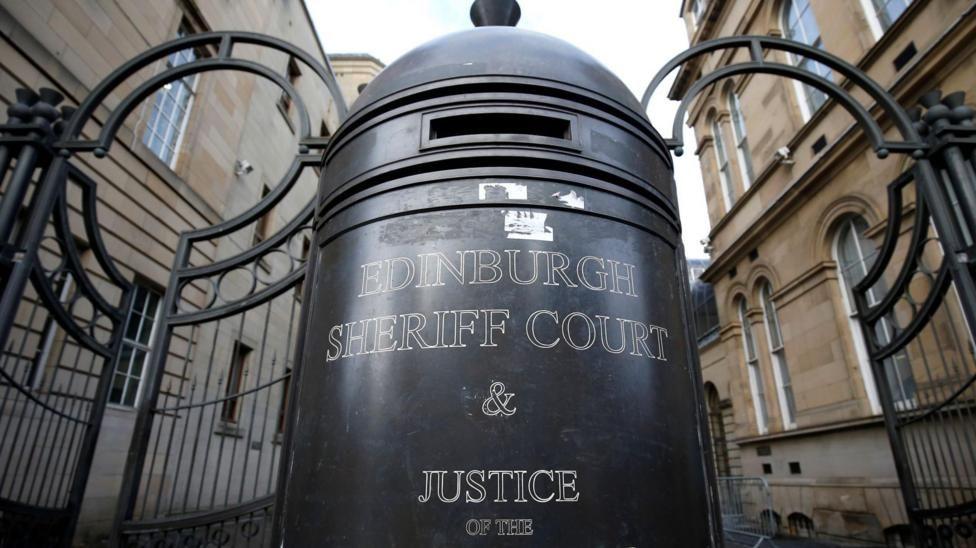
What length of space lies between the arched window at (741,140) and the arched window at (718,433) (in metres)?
7.24

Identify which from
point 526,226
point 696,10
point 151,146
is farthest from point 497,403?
point 696,10

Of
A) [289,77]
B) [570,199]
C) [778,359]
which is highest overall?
[289,77]

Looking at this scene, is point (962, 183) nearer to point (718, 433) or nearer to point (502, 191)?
point (502, 191)

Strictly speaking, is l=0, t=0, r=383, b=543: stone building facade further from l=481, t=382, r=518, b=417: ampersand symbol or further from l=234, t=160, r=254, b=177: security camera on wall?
l=481, t=382, r=518, b=417: ampersand symbol

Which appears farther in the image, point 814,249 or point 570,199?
point 814,249

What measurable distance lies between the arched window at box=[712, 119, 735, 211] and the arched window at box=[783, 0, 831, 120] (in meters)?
3.80

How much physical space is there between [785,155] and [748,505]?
9042 mm

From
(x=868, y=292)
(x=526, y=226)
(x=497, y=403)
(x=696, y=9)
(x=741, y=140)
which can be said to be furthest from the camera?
(x=696, y=9)

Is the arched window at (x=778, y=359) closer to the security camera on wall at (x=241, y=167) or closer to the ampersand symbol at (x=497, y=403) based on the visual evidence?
the ampersand symbol at (x=497, y=403)

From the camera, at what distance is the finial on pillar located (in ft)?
12.0

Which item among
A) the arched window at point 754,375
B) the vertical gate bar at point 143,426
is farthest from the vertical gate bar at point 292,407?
the arched window at point 754,375

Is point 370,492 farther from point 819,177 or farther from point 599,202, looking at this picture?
point 819,177

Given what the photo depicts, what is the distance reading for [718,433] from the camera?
2019 centimetres

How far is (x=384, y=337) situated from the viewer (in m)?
2.09
